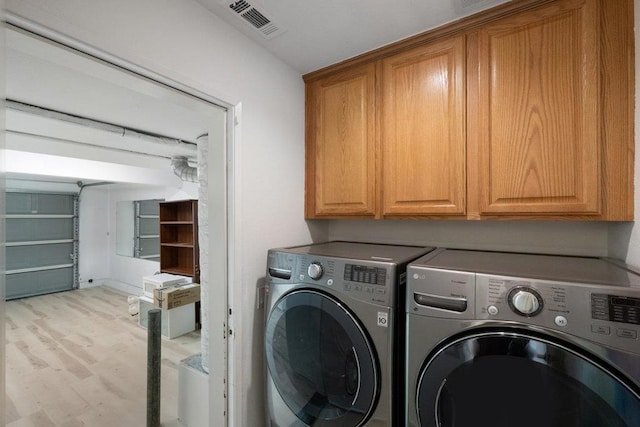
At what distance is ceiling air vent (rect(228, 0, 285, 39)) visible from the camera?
1126mm

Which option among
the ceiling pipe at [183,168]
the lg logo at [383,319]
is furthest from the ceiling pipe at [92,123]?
the lg logo at [383,319]

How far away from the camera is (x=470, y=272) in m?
0.84

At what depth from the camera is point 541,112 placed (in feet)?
3.55

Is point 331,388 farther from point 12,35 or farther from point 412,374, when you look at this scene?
point 12,35

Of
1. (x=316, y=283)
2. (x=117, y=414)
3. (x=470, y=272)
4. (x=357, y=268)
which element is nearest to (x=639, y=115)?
(x=470, y=272)

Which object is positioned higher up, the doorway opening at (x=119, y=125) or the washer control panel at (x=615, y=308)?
the doorway opening at (x=119, y=125)

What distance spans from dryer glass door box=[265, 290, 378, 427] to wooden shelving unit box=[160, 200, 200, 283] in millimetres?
3676

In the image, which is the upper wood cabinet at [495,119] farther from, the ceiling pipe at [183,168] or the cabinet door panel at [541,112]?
the ceiling pipe at [183,168]

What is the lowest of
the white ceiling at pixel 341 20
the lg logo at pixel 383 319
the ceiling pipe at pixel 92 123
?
the lg logo at pixel 383 319

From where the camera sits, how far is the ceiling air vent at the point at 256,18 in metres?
1.13

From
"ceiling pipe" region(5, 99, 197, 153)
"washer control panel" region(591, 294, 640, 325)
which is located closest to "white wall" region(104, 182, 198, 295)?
"ceiling pipe" region(5, 99, 197, 153)

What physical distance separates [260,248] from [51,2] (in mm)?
1115

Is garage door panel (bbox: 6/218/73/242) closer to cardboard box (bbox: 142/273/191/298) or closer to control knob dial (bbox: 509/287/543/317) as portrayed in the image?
cardboard box (bbox: 142/273/191/298)

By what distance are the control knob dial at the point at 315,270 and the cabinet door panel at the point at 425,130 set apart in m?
0.53
